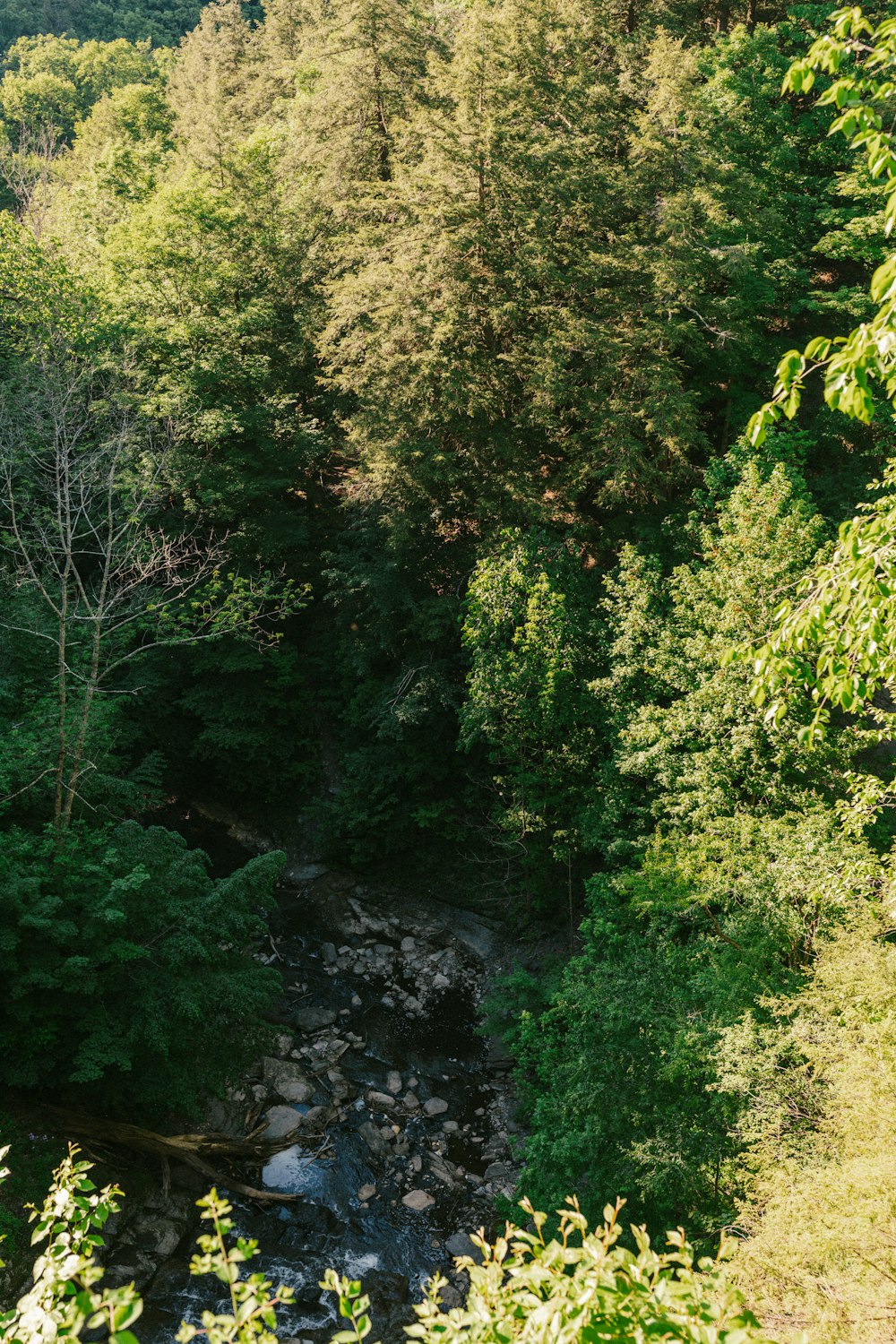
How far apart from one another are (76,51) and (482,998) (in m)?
47.7

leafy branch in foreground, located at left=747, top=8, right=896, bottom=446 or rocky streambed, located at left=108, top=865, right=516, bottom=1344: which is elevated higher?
leafy branch in foreground, located at left=747, top=8, right=896, bottom=446

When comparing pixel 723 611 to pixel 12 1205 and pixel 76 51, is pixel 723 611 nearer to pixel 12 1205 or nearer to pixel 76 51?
pixel 12 1205

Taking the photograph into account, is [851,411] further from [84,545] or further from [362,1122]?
[84,545]

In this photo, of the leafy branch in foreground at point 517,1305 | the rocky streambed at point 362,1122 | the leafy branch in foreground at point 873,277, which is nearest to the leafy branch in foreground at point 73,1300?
the leafy branch in foreground at point 517,1305

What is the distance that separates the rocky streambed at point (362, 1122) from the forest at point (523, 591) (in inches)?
32.9

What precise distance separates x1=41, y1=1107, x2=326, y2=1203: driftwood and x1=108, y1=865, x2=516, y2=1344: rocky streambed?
16cm

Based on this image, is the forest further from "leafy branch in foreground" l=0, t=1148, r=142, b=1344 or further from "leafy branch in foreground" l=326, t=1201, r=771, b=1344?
"leafy branch in foreground" l=326, t=1201, r=771, b=1344

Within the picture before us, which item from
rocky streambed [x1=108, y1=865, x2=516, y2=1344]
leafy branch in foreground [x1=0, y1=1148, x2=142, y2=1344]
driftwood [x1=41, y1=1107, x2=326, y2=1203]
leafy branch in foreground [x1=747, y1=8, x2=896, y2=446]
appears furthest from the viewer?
driftwood [x1=41, y1=1107, x2=326, y2=1203]

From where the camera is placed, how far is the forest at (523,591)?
307 inches

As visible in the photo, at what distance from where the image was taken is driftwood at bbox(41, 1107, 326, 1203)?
9.93 m

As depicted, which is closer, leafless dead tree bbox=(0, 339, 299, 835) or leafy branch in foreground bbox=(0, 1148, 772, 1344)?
leafy branch in foreground bbox=(0, 1148, 772, 1344)

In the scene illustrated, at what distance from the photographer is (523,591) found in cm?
1357

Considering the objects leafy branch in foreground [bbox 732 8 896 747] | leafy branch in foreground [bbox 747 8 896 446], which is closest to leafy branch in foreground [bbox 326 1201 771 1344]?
leafy branch in foreground [bbox 732 8 896 747]

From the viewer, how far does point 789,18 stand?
18.0m
